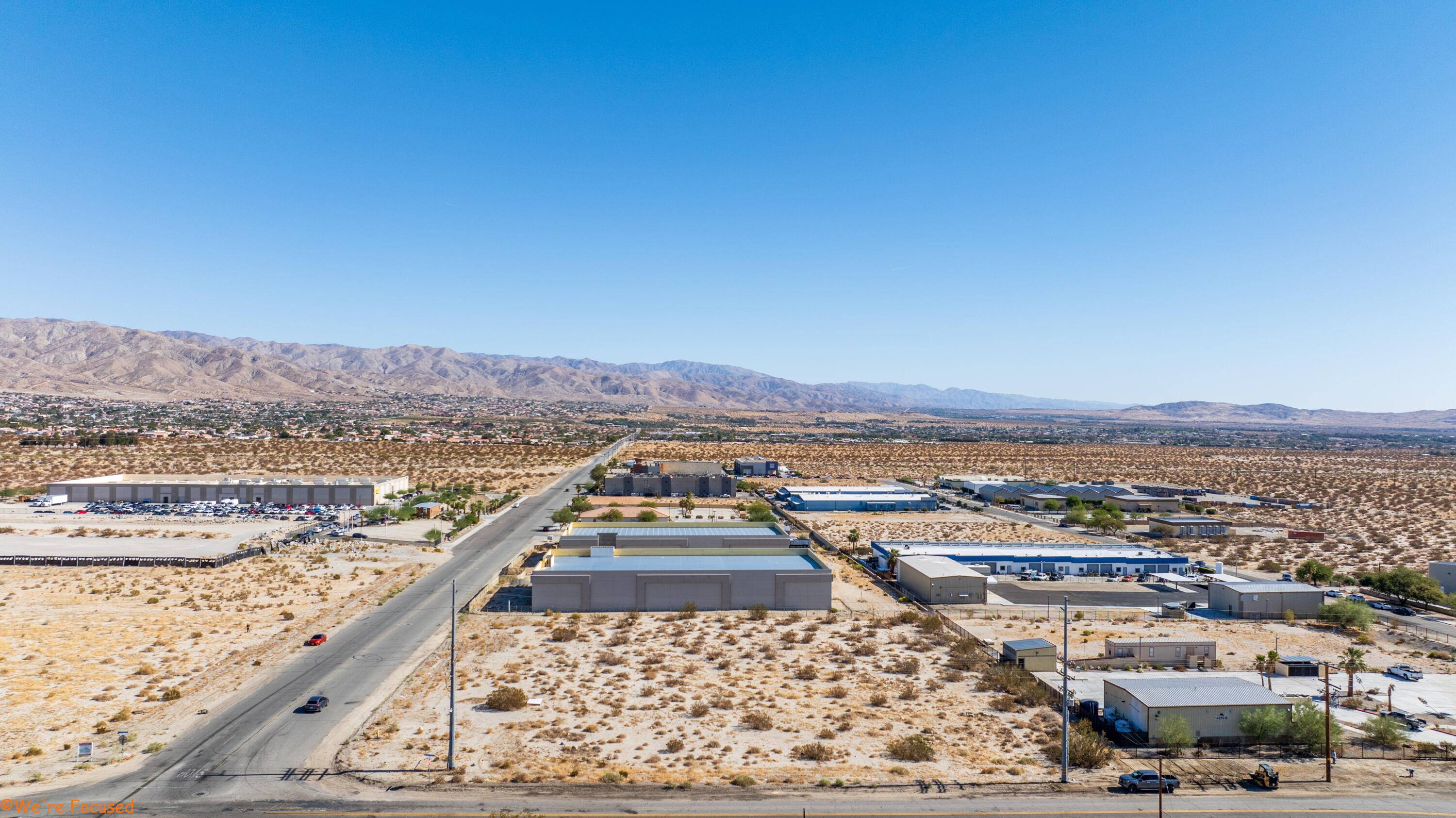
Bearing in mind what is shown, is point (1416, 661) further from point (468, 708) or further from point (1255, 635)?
point (468, 708)

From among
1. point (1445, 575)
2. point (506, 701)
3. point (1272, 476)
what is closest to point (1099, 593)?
point (1445, 575)

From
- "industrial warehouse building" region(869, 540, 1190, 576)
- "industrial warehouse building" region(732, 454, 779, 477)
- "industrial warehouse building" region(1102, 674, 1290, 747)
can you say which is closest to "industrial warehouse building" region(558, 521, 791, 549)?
"industrial warehouse building" region(869, 540, 1190, 576)

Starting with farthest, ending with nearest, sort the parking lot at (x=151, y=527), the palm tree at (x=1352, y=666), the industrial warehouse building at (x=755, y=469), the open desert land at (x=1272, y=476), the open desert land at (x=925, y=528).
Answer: the industrial warehouse building at (x=755, y=469)
the open desert land at (x=925, y=528)
the open desert land at (x=1272, y=476)
the parking lot at (x=151, y=527)
the palm tree at (x=1352, y=666)

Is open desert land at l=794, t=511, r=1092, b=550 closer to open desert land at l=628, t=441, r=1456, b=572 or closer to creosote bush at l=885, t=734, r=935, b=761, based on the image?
open desert land at l=628, t=441, r=1456, b=572

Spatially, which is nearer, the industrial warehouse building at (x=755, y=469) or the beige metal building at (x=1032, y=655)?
the beige metal building at (x=1032, y=655)

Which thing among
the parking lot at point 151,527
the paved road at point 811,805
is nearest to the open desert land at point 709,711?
the paved road at point 811,805

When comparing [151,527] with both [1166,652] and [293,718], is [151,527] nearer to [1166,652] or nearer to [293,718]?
[293,718]

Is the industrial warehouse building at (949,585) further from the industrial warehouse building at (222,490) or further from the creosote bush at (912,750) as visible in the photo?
the industrial warehouse building at (222,490)
